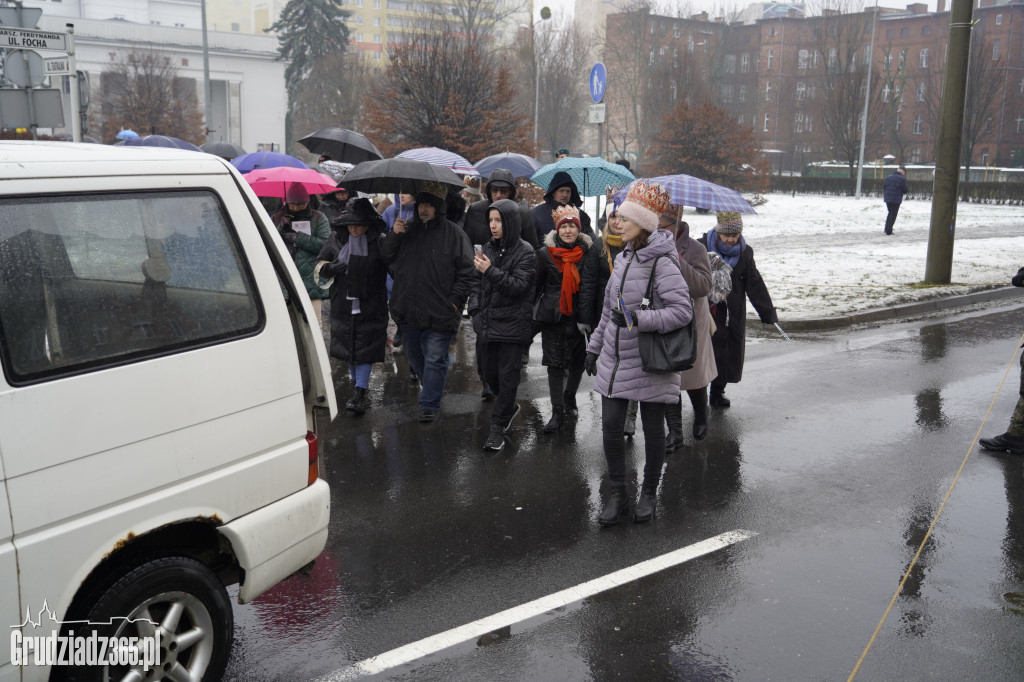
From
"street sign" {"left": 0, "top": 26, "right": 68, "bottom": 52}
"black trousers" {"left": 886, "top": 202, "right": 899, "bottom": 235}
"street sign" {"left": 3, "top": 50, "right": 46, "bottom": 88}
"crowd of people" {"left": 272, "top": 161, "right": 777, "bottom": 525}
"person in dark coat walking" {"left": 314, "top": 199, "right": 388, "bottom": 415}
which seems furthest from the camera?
"black trousers" {"left": 886, "top": 202, "right": 899, "bottom": 235}

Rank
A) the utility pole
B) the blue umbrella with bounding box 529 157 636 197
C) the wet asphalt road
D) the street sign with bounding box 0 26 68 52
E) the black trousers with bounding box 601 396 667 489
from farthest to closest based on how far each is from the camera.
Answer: the utility pole, the street sign with bounding box 0 26 68 52, the blue umbrella with bounding box 529 157 636 197, the black trousers with bounding box 601 396 667 489, the wet asphalt road

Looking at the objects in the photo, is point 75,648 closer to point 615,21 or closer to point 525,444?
point 525,444

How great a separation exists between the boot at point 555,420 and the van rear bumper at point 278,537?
3.60 meters

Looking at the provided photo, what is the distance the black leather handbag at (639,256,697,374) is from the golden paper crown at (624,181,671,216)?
1.85 feet

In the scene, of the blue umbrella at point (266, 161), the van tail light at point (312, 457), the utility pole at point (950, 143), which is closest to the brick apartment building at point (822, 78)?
the utility pole at point (950, 143)

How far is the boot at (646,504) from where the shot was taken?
18.1ft

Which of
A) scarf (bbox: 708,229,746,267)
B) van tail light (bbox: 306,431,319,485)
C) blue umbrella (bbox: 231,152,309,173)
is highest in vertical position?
blue umbrella (bbox: 231,152,309,173)

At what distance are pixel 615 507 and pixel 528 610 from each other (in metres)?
1.27

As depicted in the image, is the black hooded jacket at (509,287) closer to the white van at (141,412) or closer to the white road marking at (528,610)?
the white road marking at (528,610)

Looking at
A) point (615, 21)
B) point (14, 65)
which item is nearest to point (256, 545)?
point (14, 65)

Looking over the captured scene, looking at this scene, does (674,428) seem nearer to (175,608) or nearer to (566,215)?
(566,215)

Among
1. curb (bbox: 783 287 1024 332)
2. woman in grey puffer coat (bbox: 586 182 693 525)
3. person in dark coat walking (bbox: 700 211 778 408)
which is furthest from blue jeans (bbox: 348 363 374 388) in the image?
curb (bbox: 783 287 1024 332)

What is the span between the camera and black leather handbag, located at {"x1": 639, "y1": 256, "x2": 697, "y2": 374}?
5.25 meters

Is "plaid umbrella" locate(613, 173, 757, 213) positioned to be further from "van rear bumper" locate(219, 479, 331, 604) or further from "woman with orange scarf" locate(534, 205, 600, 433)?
"van rear bumper" locate(219, 479, 331, 604)
